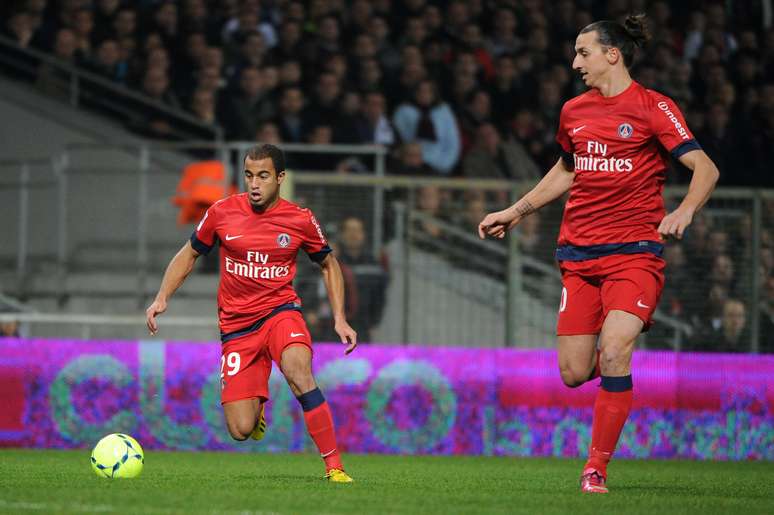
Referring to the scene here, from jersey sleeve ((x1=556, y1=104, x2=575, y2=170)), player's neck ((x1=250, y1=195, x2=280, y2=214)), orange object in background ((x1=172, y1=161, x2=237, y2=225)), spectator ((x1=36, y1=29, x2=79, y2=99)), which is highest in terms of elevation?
spectator ((x1=36, y1=29, x2=79, y2=99))

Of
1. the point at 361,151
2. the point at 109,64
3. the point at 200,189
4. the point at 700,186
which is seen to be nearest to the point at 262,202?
the point at 700,186

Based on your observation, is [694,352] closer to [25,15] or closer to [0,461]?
[0,461]

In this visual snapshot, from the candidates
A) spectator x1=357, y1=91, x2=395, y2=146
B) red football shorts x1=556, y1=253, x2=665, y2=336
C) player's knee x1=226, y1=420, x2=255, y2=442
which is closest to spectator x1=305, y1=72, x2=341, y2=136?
spectator x1=357, y1=91, x2=395, y2=146

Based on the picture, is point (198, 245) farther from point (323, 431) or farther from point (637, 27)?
point (637, 27)

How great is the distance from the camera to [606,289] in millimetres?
7742

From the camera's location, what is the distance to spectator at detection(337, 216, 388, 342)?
12305mm

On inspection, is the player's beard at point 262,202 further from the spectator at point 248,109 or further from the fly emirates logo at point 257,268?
the spectator at point 248,109

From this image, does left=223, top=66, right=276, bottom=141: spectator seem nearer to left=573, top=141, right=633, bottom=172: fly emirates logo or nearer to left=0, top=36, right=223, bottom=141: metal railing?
left=0, top=36, right=223, bottom=141: metal railing

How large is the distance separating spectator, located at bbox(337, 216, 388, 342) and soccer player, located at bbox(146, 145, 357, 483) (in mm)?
3531

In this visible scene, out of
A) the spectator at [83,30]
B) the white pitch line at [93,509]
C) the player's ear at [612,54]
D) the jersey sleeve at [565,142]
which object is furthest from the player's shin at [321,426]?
the spectator at [83,30]

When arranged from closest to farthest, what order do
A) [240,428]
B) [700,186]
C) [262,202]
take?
[700,186]
[262,202]
[240,428]

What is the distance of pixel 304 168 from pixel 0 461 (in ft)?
19.6

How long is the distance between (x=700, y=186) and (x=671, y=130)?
0.43 m

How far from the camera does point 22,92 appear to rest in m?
15.7
